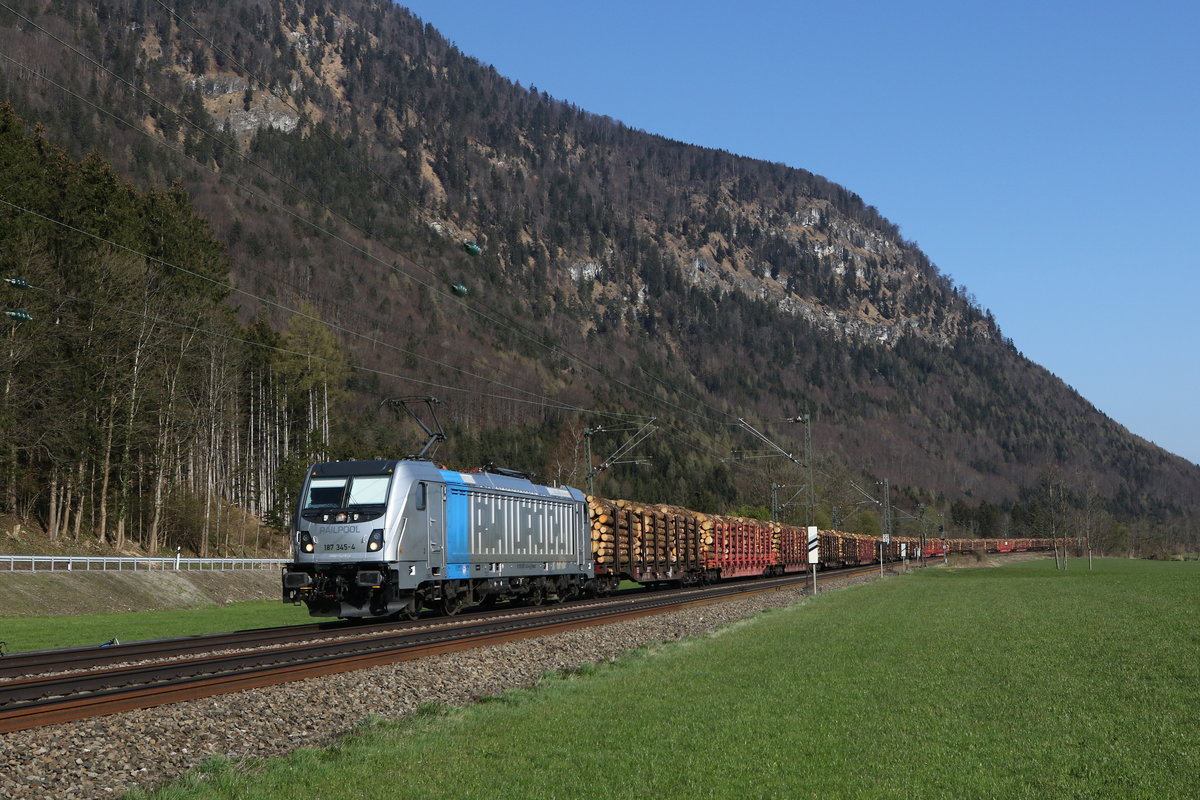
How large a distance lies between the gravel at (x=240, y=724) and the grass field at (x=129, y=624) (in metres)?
10.8

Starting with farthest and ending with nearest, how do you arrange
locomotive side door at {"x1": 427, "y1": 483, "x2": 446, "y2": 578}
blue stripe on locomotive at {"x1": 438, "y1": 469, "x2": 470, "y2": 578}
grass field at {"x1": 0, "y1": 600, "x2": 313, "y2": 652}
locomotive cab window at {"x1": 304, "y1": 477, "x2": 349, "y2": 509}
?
blue stripe on locomotive at {"x1": 438, "y1": 469, "x2": 470, "y2": 578} → locomotive side door at {"x1": 427, "y1": 483, "x2": 446, "y2": 578} → locomotive cab window at {"x1": 304, "y1": 477, "x2": 349, "y2": 509} → grass field at {"x1": 0, "y1": 600, "x2": 313, "y2": 652}

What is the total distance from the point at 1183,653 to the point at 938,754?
367 inches

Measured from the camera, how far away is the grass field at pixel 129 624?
25.5 meters

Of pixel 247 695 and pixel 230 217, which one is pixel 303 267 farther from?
pixel 247 695

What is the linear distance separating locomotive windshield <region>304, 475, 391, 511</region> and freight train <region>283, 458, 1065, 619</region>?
0.03 m

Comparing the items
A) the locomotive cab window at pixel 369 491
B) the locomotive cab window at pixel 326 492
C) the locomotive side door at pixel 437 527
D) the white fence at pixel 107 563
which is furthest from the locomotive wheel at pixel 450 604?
the white fence at pixel 107 563

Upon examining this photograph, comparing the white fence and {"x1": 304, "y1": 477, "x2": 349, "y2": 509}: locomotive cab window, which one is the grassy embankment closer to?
{"x1": 304, "y1": 477, "x2": 349, "y2": 509}: locomotive cab window

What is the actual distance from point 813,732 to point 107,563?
39.3 metres

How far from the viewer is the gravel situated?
9938 millimetres

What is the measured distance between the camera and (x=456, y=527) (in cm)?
3072

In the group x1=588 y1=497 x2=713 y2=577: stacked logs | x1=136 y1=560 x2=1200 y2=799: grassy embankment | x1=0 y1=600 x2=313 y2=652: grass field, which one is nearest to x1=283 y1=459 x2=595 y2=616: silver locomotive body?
x1=0 y1=600 x2=313 y2=652: grass field

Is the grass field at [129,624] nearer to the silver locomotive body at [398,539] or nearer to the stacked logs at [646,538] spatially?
the silver locomotive body at [398,539]

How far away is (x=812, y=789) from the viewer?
8.96 metres

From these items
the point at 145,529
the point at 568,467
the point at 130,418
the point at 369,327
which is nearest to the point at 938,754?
the point at 130,418
